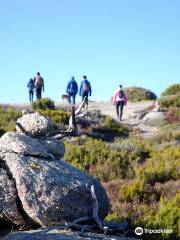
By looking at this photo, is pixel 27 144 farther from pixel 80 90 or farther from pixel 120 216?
pixel 80 90

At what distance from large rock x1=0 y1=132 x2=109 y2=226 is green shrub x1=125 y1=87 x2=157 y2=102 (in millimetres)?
40268

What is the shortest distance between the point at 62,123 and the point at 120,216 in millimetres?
16371

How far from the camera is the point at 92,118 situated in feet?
96.5

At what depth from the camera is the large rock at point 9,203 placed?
6641 millimetres

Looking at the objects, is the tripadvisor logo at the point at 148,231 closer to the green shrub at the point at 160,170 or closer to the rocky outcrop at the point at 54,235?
the rocky outcrop at the point at 54,235

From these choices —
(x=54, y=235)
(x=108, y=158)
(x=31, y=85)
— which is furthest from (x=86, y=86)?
(x=54, y=235)

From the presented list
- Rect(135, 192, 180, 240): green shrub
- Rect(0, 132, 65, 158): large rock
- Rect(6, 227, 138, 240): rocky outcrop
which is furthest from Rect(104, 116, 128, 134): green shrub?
Rect(6, 227, 138, 240): rocky outcrop

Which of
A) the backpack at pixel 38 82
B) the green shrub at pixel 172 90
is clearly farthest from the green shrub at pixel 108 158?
the green shrub at pixel 172 90

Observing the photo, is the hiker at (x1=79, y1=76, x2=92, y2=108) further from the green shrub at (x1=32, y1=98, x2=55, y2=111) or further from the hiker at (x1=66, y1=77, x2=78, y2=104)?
the green shrub at (x1=32, y1=98, x2=55, y2=111)

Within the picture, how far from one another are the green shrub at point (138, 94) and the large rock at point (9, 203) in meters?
41.0

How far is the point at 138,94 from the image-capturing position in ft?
162

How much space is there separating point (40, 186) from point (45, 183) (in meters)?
0.09

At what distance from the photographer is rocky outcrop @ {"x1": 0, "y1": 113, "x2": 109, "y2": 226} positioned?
6648 millimetres

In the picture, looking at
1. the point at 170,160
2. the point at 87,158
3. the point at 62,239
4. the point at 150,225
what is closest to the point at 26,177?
the point at 62,239
